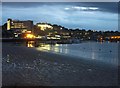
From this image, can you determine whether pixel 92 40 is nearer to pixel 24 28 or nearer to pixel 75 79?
pixel 24 28

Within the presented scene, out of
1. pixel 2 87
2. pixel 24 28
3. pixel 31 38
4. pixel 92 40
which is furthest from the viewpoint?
pixel 92 40

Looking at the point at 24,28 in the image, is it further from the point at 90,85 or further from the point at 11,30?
the point at 90,85

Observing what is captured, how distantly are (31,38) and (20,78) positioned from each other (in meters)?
104

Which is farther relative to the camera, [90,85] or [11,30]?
[11,30]

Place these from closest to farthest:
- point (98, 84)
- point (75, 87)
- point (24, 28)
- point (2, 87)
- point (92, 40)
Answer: point (2, 87), point (75, 87), point (98, 84), point (24, 28), point (92, 40)

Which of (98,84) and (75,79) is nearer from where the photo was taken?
(98,84)

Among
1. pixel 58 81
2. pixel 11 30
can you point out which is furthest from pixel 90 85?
pixel 11 30

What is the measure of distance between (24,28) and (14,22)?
5.93 m

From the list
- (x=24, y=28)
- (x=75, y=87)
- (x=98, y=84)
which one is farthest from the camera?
(x=24, y=28)

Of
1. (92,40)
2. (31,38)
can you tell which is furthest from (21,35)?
(92,40)

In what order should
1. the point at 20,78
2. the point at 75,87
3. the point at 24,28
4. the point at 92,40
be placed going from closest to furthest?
1. the point at 75,87
2. the point at 20,78
3. the point at 24,28
4. the point at 92,40

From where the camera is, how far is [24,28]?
13338 centimetres

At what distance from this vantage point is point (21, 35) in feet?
415

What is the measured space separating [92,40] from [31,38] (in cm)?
5931
